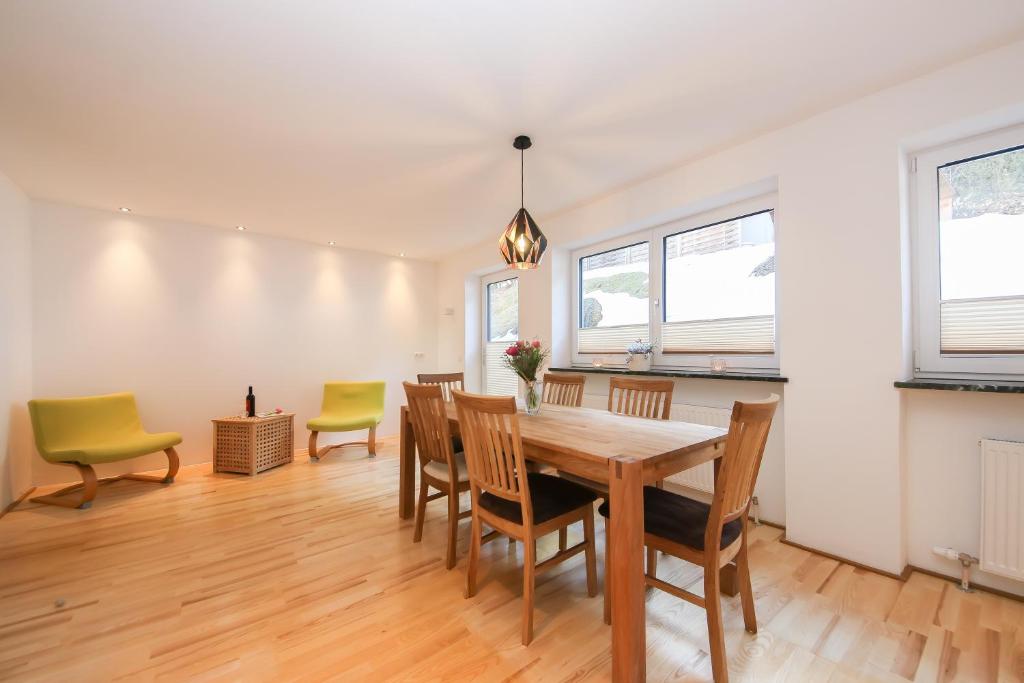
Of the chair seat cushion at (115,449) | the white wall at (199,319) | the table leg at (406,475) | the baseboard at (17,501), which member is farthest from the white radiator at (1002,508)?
the baseboard at (17,501)

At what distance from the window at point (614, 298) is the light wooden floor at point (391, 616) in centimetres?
181

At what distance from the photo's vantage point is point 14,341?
3213 mm

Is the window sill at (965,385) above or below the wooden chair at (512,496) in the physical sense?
above

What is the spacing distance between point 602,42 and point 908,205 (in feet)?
6.24

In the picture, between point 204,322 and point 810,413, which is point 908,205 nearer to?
point 810,413

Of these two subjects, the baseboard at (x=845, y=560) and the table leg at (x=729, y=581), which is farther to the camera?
the baseboard at (x=845, y=560)

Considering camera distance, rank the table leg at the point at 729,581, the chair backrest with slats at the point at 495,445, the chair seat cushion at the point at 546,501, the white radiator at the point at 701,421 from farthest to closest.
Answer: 1. the white radiator at the point at 701,421
2. the table leg at the point at 729,581
3. the chair seat cushion at the point at 546,501
4. the chair backrest with slats at the point at 495,445

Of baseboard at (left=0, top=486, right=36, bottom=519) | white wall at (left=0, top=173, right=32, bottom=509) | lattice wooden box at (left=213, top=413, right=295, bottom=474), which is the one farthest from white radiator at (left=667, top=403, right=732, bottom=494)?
white wall at (left=0, top=173, right=32, bottom=509)

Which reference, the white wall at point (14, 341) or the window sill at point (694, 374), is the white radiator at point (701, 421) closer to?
the window sill at point (694, 374)

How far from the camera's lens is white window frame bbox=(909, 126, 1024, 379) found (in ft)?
6.82

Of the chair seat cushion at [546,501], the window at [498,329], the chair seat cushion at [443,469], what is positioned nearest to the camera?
the chair seat cushion at [546,501]

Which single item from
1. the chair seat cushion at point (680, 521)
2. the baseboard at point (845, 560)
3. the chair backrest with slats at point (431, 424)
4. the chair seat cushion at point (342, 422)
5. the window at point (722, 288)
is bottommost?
the baseboard at point (845, 560)

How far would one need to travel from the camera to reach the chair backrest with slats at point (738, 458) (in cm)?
135

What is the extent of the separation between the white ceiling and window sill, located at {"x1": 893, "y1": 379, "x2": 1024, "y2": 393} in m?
1.39
